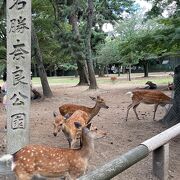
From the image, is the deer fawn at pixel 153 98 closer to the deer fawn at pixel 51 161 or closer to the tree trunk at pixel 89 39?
the deer fawn at pixel 51 161

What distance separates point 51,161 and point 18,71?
1.29 m

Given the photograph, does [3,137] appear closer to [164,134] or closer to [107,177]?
[164,134]

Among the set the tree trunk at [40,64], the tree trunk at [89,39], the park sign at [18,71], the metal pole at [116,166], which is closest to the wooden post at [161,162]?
the metal pole at [116,166]

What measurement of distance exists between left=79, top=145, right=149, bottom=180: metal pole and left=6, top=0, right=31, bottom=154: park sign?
1795mm

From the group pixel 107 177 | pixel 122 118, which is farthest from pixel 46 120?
pixel 107 177

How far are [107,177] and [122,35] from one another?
37.9 m

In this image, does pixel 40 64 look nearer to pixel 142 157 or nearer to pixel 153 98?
pixel 153 98

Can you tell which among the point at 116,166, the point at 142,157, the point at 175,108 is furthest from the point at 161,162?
the point at 175,108

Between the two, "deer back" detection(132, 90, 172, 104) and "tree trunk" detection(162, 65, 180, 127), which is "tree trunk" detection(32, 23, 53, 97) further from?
"tree trunk" detection(162, 65, 180, 127)

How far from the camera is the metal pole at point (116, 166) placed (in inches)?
123

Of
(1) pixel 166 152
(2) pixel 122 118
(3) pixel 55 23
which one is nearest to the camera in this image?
(1) pixel 166 152

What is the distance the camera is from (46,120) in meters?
11.4

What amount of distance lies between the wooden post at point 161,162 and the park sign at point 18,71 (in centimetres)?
182

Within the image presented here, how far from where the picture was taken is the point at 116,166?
3504mm
